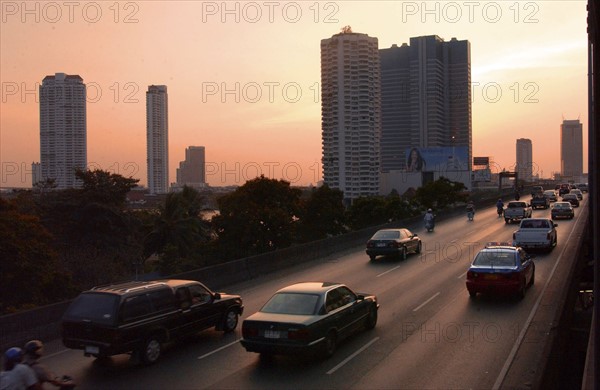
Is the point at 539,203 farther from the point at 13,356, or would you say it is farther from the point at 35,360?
the point at 13,356

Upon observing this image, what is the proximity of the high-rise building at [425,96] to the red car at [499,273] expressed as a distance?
158598mm

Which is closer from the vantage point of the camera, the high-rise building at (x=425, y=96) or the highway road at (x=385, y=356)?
the highway road at (x=385, y=356)

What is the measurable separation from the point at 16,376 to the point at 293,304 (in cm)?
555

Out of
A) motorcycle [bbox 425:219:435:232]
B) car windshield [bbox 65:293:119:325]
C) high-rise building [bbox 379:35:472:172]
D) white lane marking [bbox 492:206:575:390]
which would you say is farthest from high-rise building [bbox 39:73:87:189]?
high-rise building [bbox 379:35:472:172]

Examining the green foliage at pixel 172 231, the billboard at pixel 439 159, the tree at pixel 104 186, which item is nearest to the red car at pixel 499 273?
the green foliage at pixel 172 231

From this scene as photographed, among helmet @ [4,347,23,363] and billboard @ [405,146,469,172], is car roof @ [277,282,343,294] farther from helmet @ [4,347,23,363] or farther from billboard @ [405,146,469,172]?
billboard @ [405,146,469,172]

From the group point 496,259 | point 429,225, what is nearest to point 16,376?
point 496,259

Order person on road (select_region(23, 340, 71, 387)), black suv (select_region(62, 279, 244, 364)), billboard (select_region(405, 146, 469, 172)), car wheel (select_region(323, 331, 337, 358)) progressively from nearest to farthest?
person on road (select_region(23, 340, 71, 387))
black suv (select_region(62, 279, 244, 364))
car wheel (select_region(323, 331, 337, 358))
billboard (select_region(405, 146, 469, 172))

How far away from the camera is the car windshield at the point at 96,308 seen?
1109 cm

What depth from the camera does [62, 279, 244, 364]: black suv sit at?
10977 millimetres

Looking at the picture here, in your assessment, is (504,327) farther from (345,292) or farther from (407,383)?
(407,383)

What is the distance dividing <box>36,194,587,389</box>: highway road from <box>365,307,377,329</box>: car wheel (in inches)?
8.8

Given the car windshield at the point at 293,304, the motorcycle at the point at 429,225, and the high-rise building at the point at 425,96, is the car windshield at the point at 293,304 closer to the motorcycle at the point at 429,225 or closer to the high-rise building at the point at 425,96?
the motorcycle at the point at 429,225

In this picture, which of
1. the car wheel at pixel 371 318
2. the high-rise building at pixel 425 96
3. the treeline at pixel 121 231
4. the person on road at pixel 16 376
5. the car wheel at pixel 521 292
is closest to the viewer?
the person on road at pixel 16 376
